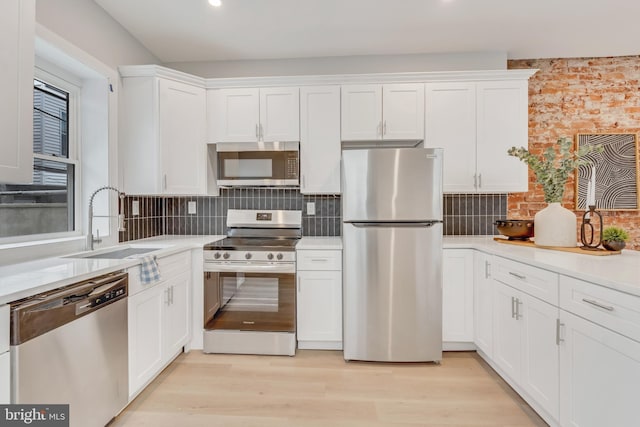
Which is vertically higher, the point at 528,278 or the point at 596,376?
the point at 528,278

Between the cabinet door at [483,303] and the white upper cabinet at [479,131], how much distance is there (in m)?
0.75

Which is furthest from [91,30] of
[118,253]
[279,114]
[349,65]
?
[349,65]

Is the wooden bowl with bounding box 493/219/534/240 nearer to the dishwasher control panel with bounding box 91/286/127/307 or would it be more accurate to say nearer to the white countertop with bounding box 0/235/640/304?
A: the white countertop with bounding box 0/235/640/304

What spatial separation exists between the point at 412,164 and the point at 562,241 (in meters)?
1.13

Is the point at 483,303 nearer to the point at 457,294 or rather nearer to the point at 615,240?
the point at 457,294

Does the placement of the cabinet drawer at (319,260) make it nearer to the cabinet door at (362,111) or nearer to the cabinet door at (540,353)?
the cabinet door at (362,111)

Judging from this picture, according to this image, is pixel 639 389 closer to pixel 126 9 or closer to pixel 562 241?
pixel 562 241

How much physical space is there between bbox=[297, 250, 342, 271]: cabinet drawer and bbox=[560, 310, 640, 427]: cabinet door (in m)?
1.52

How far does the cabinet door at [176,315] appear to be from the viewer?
2.32 meters

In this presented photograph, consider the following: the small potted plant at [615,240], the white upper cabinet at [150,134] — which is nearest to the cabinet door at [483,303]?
the small potted plant at [615,240]

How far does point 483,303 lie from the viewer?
2.49 metres

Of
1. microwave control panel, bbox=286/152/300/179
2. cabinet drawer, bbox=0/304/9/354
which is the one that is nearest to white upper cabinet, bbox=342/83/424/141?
microwave control panel, bbox=286/152/300/179

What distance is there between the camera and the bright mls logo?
1182 millimetres

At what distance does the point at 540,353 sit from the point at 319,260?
1.57 meters
